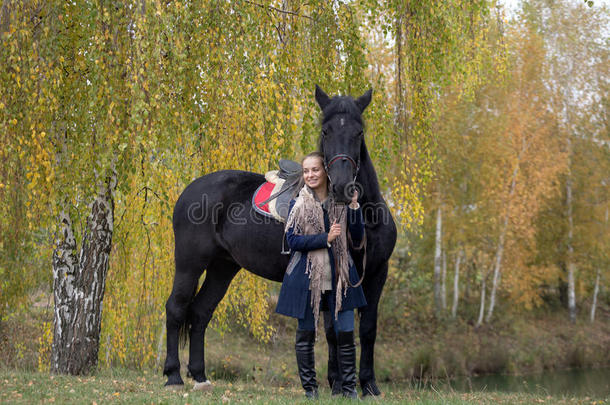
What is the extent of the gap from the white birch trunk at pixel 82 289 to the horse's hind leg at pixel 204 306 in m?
1.87

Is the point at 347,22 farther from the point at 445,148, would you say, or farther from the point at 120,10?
the point at 445,148

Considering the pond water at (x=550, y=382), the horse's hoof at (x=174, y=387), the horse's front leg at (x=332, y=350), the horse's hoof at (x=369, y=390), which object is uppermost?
the horse's front leg at (x=332, y=350)

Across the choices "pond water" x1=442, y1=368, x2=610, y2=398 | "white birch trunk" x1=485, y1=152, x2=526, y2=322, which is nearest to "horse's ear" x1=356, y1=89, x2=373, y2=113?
"pond water" x1=442, y1=368, x2=610, y2=398

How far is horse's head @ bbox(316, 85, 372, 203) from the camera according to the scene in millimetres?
3865

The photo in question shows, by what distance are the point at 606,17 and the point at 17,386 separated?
23.7 metres

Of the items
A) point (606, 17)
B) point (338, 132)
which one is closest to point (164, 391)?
point (338, 132)

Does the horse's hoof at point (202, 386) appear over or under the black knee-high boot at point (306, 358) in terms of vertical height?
under

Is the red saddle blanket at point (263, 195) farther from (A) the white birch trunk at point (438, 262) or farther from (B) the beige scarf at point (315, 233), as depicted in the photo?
(A) the white birch trunk at point (438, 262)

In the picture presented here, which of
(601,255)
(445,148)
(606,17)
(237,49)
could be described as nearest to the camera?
(237,49)

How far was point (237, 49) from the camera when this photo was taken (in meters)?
5.37

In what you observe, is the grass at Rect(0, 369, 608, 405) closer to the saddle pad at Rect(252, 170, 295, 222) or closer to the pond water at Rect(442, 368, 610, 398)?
the saddle pad at Rect(252, 170, 295, 222)

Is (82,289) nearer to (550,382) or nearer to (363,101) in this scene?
(363,101)

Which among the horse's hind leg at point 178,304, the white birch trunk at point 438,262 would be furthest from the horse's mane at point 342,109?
the white birch trunk at point 438,262

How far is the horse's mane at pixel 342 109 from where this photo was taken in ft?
13.7
